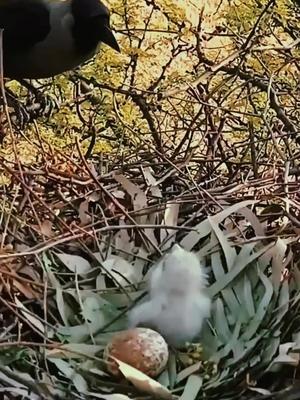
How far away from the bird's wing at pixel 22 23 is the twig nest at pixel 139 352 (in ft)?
3.04

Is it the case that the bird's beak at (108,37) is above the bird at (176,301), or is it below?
above

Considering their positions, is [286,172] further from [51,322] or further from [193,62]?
[193,62]

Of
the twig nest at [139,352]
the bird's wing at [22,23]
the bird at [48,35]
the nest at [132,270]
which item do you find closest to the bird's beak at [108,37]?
the bird at [48,35]

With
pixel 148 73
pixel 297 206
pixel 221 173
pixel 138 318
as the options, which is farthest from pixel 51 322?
pixel 148 73

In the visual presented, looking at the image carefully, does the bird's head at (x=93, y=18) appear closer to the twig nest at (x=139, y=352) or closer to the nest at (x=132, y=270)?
the nest at (x=132, y=270)

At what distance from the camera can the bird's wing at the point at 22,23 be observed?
1501 mm

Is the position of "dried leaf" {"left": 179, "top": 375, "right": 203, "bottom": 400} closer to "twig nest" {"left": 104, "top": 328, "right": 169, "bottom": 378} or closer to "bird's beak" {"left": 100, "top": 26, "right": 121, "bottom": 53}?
"twig nest" {"left": 104, "top": 328, "right": 169, "bottom": 378}

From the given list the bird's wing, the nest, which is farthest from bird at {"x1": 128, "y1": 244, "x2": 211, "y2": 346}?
the bird's wing

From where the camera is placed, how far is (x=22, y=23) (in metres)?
1.50

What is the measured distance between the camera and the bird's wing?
4.92ft

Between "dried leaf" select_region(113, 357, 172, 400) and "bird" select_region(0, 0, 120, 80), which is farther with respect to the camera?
"bird" select_region(0, 0, 120, 80)

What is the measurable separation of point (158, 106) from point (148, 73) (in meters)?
0.39

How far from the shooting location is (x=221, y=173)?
109 centimetres

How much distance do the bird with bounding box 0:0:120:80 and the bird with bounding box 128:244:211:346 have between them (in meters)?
0.83
